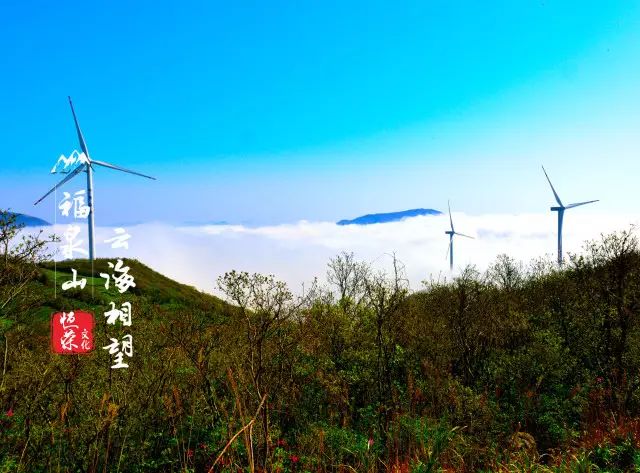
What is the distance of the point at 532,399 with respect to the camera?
662 inches

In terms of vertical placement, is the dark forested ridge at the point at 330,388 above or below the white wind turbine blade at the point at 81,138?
below

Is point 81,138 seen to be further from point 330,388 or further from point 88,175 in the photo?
point 330,388

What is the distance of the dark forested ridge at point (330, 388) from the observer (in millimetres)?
10586

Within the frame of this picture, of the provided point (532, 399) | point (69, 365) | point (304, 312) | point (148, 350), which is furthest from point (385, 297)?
point (69, 365)

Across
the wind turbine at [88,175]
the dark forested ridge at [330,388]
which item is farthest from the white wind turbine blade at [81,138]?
the dark forested ridge at [330,388]

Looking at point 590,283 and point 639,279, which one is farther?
point 590,283

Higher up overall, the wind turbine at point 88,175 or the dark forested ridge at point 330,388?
the wind turbine at point 88,175

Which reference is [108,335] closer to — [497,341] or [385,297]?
[385,297]

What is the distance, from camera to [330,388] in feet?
52.5

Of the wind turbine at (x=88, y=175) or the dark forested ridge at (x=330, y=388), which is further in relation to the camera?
the wind turbine at (x=88, y=175)

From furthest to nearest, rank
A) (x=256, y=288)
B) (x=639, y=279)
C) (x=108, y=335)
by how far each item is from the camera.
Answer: (x=639, y=279) → (x=108, y=335) → (x=256, y=288)

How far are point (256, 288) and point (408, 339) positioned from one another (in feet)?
39.3

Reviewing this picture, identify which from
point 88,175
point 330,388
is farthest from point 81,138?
point 330,388

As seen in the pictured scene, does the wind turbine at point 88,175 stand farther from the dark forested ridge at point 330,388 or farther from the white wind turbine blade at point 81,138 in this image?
the dark forested ridge at point 330,388
